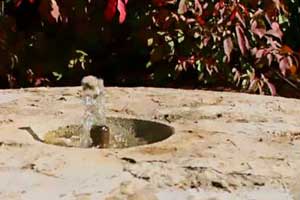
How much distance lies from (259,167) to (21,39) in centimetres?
257

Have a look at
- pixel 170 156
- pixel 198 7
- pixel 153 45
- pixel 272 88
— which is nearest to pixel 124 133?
pixel 170 156

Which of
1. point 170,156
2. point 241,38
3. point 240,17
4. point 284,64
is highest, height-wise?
point 240,17

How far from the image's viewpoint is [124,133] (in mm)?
2805

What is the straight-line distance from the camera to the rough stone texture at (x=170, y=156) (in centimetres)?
196

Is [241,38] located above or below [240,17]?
below

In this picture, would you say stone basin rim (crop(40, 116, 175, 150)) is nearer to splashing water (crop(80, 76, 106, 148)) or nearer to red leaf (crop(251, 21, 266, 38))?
splashing water (crop(80, 76, 106, 148))

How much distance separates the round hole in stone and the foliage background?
4.49 feet

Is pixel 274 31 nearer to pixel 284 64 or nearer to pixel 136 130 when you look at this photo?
pixel 284 64

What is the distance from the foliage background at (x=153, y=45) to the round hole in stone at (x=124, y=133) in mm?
1368

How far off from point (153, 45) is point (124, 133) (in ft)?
5.38

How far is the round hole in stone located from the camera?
2670 millimetres

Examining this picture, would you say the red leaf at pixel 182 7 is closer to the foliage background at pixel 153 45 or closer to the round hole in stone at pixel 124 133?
the foliage background at pixel 153 45

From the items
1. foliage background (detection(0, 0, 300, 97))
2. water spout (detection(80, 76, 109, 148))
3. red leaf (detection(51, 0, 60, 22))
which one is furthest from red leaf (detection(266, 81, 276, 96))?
water spout (detection(80, 76, 109, 148))

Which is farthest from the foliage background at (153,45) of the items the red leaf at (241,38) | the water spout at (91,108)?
the water spout at (91,108)
